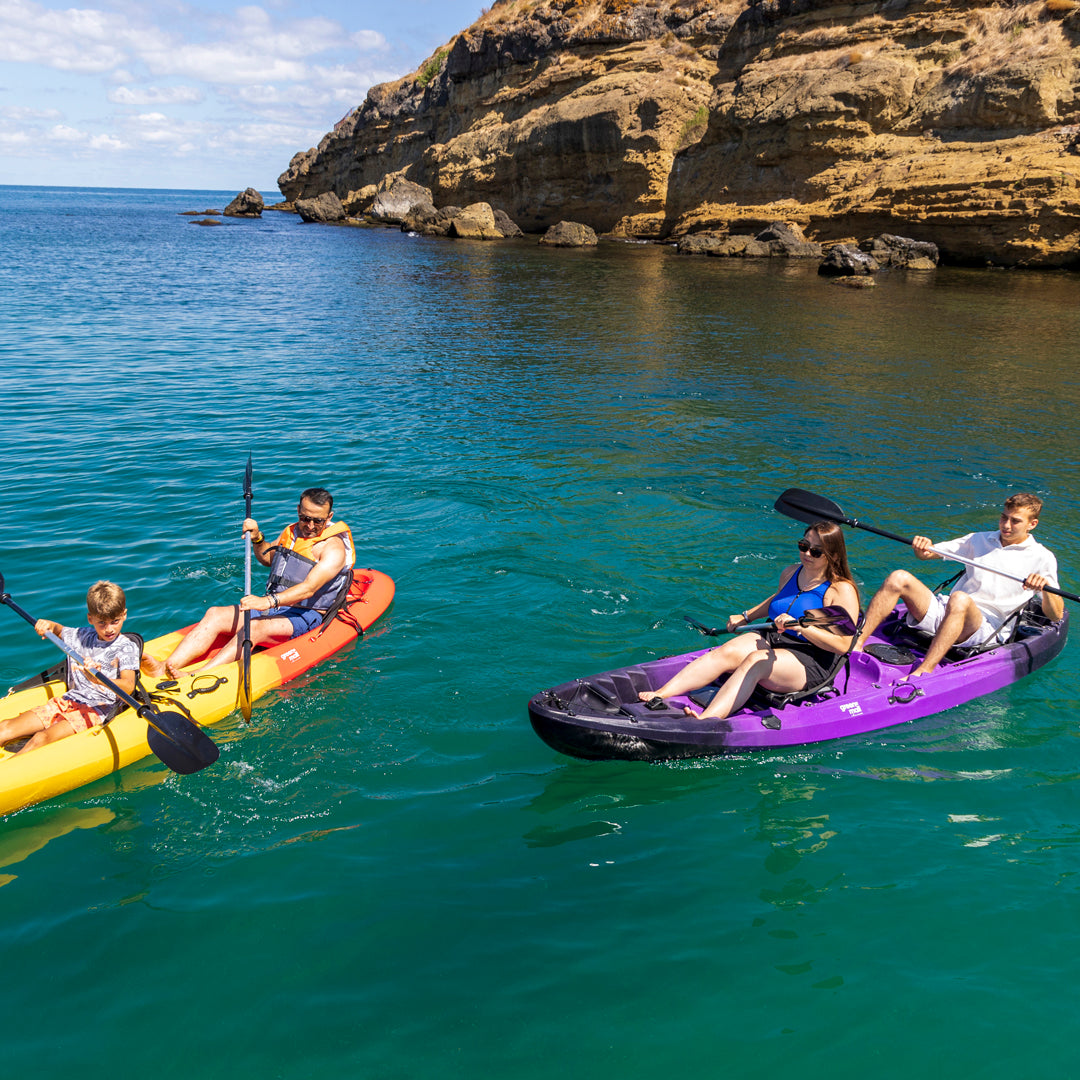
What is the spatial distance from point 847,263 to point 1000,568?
27393mm

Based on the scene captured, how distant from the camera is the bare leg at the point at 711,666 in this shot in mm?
6094

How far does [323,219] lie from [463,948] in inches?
2807

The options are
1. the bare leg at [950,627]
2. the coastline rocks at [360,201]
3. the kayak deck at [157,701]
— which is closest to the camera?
the kayak deck at [157,701]

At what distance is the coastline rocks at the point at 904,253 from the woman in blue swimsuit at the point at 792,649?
103ft

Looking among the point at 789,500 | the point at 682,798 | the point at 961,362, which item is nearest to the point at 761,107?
the point at 961,362

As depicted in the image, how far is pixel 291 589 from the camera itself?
7.44 meters

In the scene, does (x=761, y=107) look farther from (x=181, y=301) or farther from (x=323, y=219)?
(x=323, y=219)

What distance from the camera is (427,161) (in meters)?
61.4

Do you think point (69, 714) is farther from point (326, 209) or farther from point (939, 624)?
point (326, 209)

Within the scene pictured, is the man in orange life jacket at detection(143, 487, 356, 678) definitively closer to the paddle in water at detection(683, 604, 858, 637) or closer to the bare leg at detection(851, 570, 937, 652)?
the paddle in water at detection(683, 604, 858, 637)

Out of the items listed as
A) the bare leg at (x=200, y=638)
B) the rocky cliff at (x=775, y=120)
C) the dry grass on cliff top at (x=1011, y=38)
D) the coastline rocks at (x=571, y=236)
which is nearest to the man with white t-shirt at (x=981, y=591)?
the bare leg at (x=200, y=638)

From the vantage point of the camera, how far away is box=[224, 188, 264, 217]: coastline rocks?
251 feet

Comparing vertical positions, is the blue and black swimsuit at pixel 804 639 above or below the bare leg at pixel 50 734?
above

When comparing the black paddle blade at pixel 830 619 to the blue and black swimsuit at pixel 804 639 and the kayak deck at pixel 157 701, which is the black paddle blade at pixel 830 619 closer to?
the blue and black swimsuit at pixel 804 639
